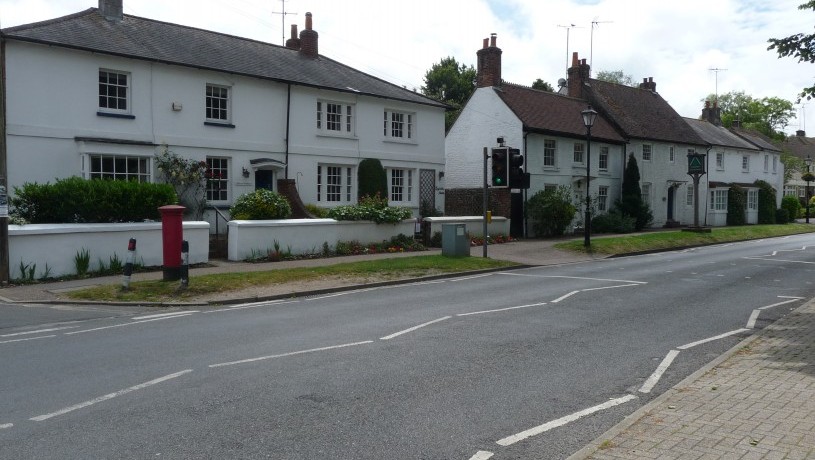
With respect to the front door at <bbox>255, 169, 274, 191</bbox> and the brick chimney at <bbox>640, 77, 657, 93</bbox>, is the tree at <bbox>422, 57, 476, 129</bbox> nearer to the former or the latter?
the brick chimney at <bbox>640, 77, 657, 93</bbox>

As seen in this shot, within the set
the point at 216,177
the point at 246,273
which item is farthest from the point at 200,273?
the point at 216,177

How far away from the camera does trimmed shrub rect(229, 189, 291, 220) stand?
69.4 feet

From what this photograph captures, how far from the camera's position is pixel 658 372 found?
26.1ft

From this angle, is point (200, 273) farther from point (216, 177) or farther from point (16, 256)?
point (216, 177)

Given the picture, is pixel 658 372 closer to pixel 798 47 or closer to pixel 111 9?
pixel 798 47

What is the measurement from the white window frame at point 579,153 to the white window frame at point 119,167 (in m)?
22.5

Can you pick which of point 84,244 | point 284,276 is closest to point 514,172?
point 284,276

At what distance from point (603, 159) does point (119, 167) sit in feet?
87.3

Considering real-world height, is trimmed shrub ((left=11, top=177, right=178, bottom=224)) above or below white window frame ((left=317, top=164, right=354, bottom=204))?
below

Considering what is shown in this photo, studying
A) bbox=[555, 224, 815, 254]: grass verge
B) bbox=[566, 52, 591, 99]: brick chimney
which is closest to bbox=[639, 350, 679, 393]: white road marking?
bbox=[555, 224, 815, 254]: grass verge

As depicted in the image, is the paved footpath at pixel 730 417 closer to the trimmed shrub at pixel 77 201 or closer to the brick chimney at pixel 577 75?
the trimmed shrub at pixel 77 201

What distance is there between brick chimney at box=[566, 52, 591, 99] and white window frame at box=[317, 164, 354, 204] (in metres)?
19.2

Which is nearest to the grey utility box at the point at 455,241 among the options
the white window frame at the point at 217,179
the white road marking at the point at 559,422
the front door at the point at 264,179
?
the front door at the point at 264,179

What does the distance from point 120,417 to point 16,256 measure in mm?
11800
